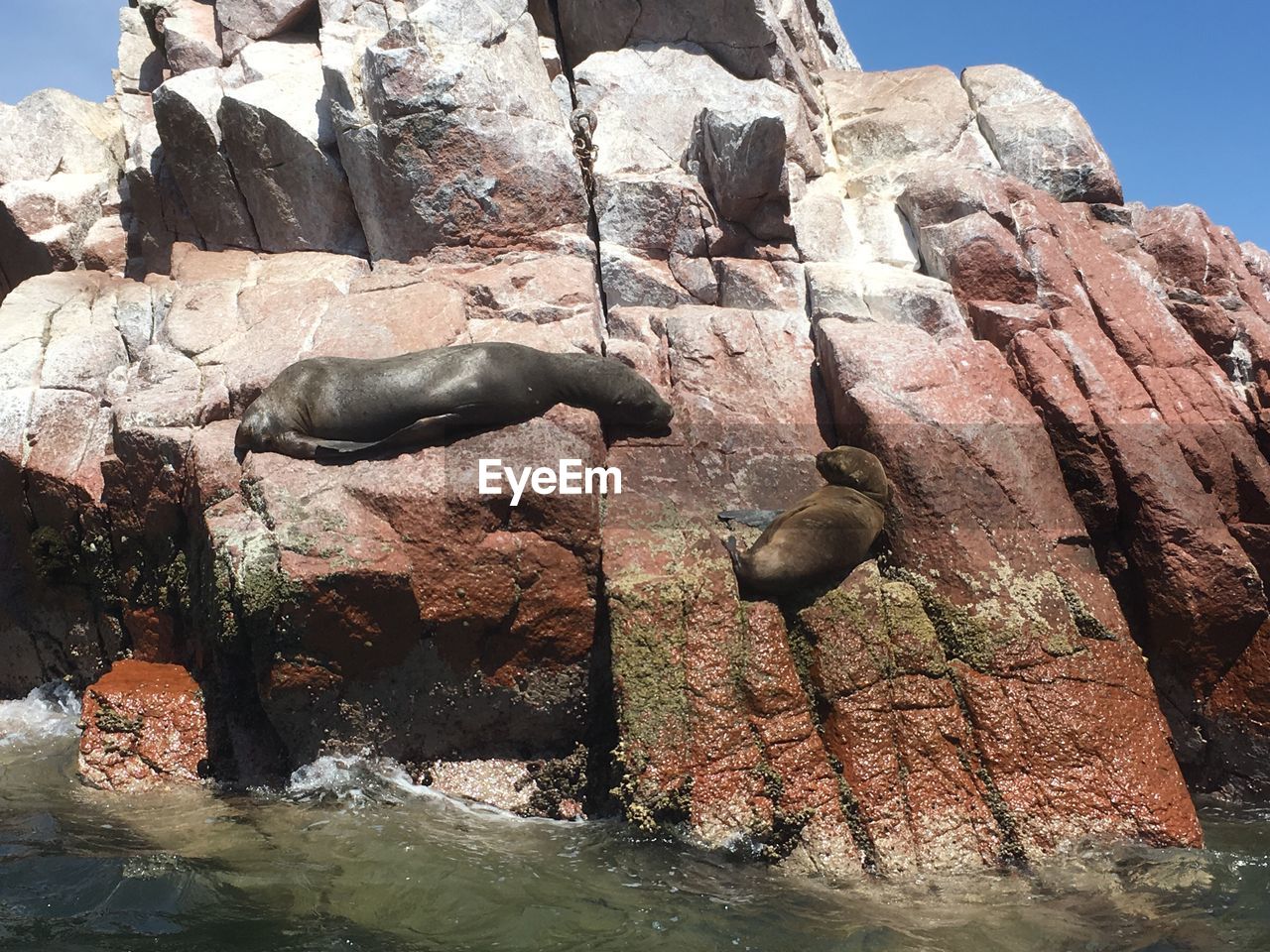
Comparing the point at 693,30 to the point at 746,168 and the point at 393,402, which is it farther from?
the point at 393,402

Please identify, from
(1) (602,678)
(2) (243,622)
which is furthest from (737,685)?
(2) (243,622)

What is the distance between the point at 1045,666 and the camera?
579 cm

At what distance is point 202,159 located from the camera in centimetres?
941

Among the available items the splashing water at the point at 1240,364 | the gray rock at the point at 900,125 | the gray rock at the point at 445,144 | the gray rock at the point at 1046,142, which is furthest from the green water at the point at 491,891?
the gray rock at the point at 900,125

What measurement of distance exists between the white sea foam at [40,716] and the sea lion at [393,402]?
8.53 ft

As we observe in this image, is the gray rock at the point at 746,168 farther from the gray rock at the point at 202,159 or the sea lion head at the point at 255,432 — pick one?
the sea lion head at the point at 255,432

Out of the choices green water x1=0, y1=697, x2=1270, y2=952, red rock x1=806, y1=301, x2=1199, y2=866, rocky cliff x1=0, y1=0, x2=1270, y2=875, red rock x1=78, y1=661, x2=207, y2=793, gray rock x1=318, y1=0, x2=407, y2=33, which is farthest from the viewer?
gray rock x1=318, y1=0, x2=407, y2=33

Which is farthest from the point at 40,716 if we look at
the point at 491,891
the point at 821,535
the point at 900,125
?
the point at 900,125

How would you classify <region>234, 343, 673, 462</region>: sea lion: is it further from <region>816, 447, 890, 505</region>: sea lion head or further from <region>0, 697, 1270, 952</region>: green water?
<region>0, 697, 1270, 952</region>: green water

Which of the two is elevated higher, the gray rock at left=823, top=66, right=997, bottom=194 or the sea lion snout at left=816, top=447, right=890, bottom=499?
the gray rock at left=823, top=66, right=997, bottom=194

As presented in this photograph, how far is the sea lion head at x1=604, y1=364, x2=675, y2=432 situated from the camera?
7.04m

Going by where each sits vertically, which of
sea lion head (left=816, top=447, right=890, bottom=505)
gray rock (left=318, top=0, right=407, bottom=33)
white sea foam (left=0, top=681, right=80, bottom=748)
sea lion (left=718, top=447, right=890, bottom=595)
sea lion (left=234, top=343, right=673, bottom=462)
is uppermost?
gray rock (left=318, top=0, right=407, bottom=33)

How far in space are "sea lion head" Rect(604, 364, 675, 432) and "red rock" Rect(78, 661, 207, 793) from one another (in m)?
3.18

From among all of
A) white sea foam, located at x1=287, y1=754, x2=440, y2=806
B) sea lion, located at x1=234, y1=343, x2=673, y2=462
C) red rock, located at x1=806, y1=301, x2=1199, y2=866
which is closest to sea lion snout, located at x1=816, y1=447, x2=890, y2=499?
red rock, located at x1=806, y1=301, x2=1199, y2=866
